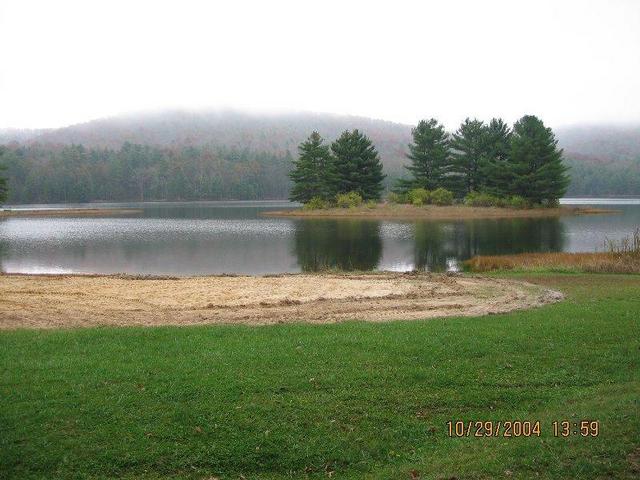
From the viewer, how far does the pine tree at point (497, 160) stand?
68750mm

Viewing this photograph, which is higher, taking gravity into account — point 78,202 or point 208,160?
point 208,160

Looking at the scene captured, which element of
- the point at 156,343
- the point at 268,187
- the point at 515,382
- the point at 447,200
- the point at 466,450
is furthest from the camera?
the point at 268,187

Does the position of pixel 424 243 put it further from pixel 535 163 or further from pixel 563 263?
pixel 535 163

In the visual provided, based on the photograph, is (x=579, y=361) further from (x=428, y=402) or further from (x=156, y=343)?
(x=156, y=343)

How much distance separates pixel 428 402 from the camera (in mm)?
7328

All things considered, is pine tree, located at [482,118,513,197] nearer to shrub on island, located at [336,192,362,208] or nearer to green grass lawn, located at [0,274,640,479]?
shrub on island, located at [336,192,362,208]

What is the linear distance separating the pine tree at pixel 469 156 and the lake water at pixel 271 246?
80.9 ft

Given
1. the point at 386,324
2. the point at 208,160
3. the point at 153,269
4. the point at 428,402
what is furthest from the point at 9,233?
the point at 208,160

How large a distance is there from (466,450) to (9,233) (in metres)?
47.4

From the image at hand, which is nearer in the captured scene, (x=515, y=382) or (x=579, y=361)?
(x=515, y=382)

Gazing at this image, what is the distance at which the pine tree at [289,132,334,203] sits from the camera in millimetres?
76625

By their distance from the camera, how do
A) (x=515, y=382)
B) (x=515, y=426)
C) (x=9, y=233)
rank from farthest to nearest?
(x=9, y=233) → (x=515, y=382) → (x=515, y=426)
